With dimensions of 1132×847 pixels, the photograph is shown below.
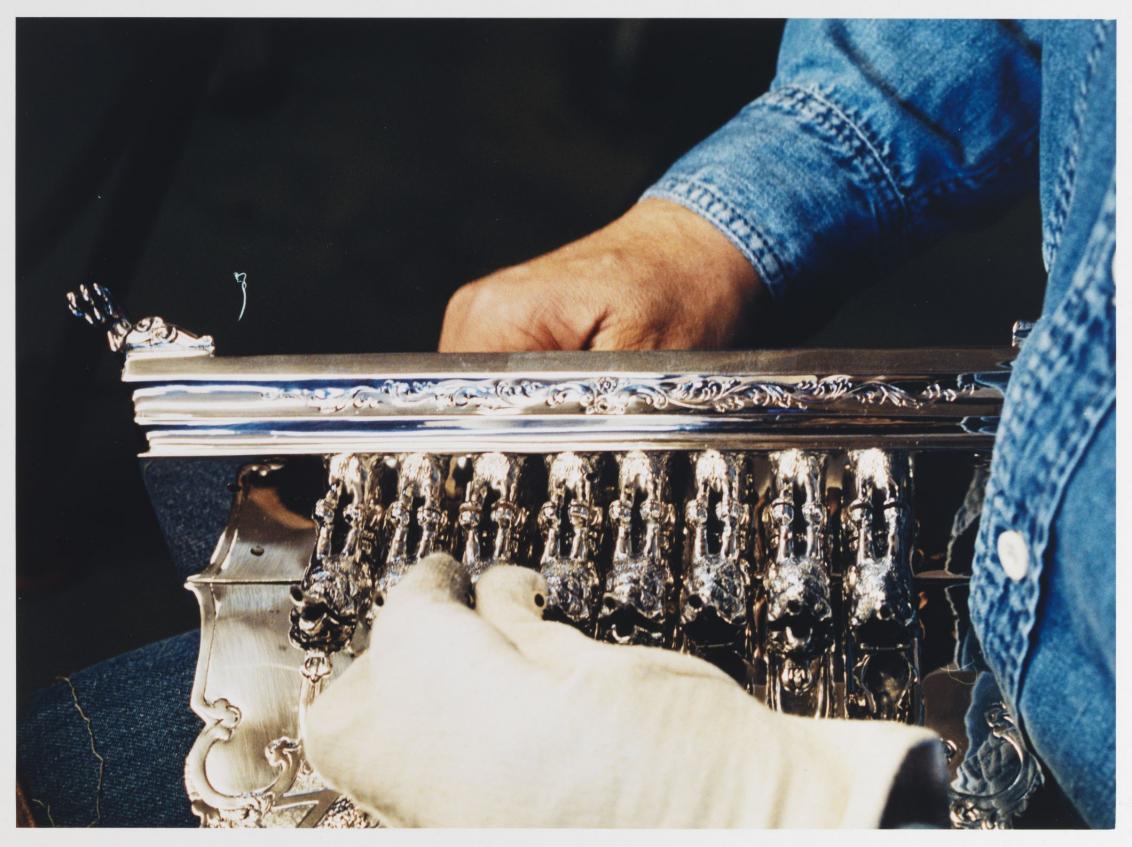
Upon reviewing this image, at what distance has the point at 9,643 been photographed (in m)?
0.43

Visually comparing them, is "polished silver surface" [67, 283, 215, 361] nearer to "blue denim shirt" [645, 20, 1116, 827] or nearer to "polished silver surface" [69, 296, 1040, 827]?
"polished silver surface" [69, 296, 1040, 827]

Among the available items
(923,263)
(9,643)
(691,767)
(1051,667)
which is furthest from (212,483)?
(923,263)

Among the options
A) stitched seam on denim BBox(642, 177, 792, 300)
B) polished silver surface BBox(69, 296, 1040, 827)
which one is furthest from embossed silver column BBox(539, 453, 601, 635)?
stitched seam on denim BBox(642, 177, 792, 300)

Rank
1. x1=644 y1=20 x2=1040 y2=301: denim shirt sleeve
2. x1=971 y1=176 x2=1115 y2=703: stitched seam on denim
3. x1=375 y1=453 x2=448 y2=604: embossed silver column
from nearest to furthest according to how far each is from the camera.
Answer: x1=971 y1=176 x2=1115 y2=703: stitched seam on denim
x1=375 y1=453 x2=448 y2=604: embossed silver column
x1=644 y1=20 x2=1040 y2=301: denim shirt sleeve

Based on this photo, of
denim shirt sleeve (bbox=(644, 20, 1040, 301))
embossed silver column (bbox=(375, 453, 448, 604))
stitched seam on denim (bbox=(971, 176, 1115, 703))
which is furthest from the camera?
denim shirt sleeve (bbox=(644, 20, 1040, 301))

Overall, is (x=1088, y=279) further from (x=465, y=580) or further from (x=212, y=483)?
(x=212, y=483)

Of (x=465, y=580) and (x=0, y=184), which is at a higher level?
(x=0, y=184)

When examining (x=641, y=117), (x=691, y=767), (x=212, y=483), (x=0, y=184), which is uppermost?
(x=641, y=117)

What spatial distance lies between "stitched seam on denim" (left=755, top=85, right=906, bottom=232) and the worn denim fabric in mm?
479

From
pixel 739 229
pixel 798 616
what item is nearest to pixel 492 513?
pixel 798 616

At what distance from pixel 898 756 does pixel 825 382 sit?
17 cm

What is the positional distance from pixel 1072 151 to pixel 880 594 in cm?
20

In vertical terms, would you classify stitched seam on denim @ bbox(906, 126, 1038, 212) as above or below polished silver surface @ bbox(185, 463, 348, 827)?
above

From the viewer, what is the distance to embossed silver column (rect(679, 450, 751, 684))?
0.38 metres
